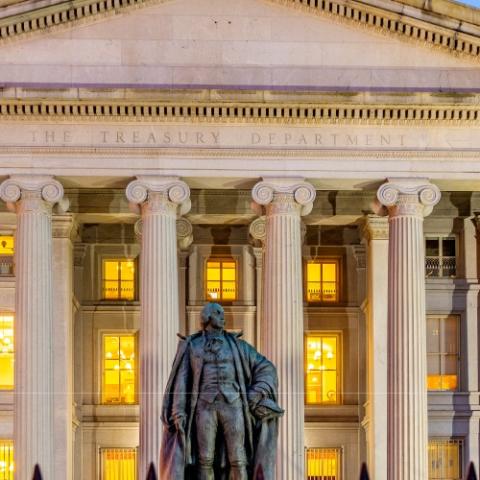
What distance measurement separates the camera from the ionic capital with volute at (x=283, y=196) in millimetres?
49625

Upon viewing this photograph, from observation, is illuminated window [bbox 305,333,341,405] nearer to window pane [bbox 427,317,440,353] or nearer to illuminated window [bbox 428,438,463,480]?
window pane [bbox 427,317,440,353]

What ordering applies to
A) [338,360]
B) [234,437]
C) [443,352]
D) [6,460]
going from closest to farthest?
[234,437] < [6,460] < [443,352] < [338,360]

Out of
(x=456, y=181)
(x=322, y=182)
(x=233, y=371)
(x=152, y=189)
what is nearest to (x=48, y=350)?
(x=152, y=189)

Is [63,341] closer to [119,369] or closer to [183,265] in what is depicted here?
[119,369]

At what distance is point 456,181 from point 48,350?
42.4ft

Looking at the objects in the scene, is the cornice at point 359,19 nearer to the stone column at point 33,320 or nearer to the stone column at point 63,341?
the stone column at point 33,320

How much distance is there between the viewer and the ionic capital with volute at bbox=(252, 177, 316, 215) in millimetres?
49625

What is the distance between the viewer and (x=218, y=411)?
2311 centimetres

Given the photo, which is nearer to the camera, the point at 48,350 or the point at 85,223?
the point at 48,350

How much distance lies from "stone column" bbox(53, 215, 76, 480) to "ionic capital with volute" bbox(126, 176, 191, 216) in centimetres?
466

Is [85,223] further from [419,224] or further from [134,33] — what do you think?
[419,224]

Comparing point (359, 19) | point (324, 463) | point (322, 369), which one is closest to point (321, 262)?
point (322, 369)

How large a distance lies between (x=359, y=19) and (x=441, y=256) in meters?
10.5

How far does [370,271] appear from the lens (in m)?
55.0
